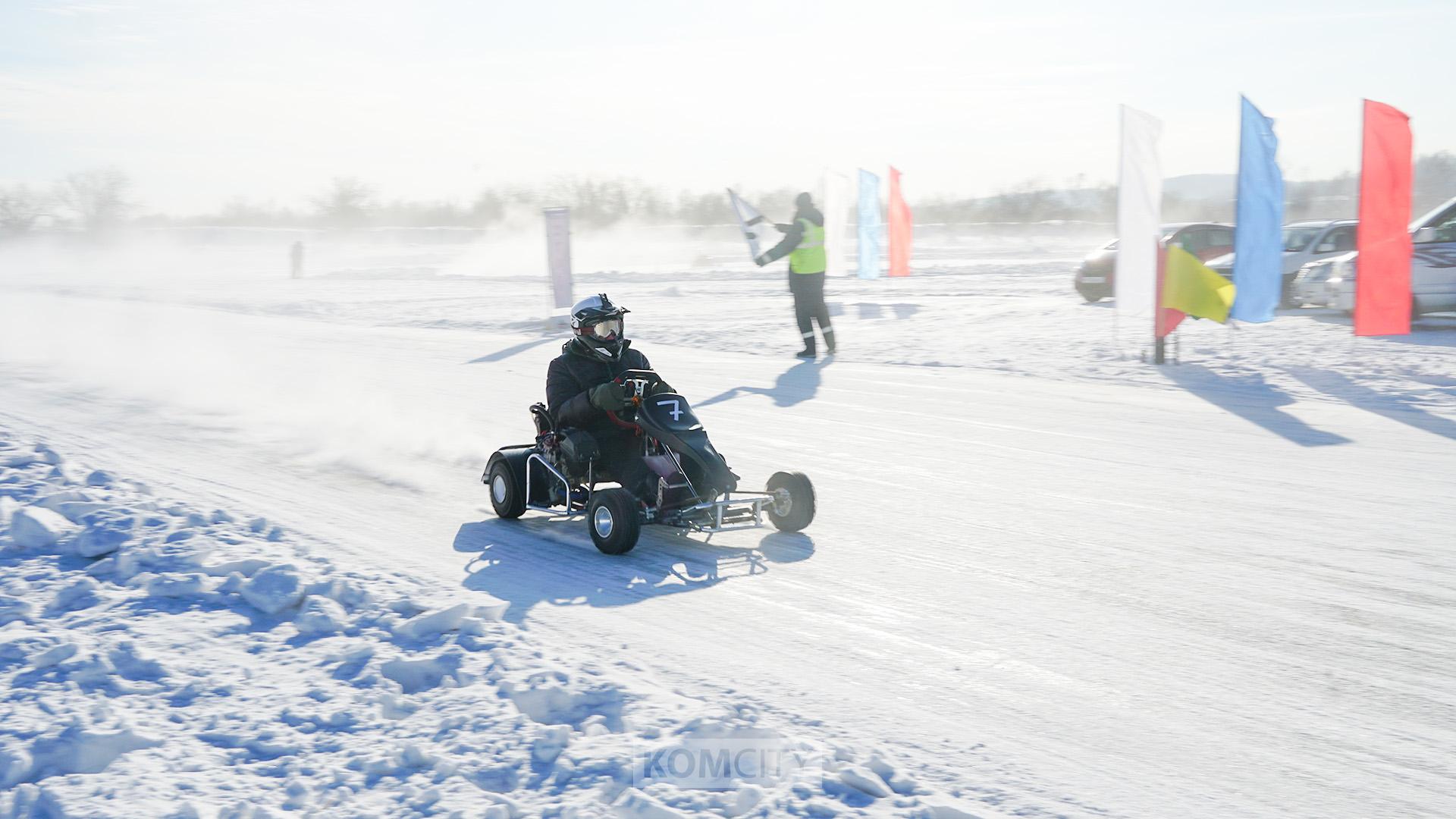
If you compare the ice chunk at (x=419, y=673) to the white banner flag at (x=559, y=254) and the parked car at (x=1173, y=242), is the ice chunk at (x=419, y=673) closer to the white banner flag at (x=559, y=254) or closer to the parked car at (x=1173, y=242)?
the white banner flag at (x=559, y=254)

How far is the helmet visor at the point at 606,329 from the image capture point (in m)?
7.13

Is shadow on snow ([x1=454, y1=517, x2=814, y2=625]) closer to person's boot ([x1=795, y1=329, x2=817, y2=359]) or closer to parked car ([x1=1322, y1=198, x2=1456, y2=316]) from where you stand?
person's boot ([x1=795, y1=329, x2=817, y2=359])

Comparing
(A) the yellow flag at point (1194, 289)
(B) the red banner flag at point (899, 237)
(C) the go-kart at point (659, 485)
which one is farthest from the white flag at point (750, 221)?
(C) the go-kart at point (659, 485)

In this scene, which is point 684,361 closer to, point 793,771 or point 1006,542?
point 1006,542

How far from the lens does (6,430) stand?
33.6 ft

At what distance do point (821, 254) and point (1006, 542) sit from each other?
31.5 feet

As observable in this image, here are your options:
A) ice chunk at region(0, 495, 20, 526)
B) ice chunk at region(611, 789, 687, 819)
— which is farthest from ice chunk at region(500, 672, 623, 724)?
ice chunk at region(0, 495, 20, 526)

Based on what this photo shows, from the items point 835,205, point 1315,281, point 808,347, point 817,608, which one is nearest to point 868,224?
point 835,205

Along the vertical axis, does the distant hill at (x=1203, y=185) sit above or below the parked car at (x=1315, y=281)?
above

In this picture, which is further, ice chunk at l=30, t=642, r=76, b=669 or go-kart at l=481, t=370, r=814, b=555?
go-kart at l=481, t=370, r=814, b=555

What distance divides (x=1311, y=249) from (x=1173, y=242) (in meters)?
2.37

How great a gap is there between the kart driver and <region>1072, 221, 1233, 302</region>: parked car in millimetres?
16674

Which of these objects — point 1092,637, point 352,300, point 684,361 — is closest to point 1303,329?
point 684,361

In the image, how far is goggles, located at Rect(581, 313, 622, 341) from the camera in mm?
7125
